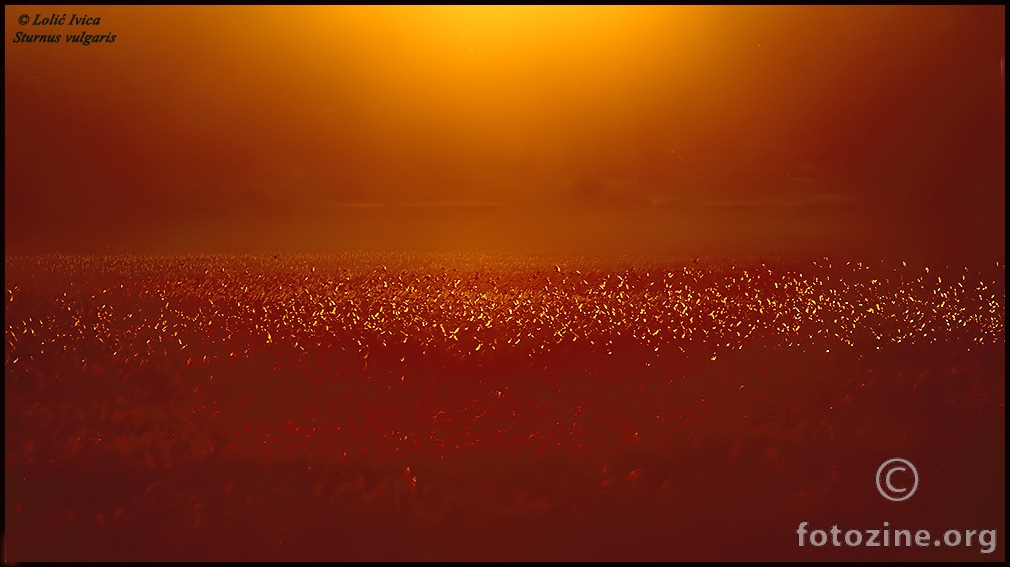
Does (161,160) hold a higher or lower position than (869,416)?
higher

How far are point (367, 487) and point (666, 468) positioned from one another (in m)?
0.44

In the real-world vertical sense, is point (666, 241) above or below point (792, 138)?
below

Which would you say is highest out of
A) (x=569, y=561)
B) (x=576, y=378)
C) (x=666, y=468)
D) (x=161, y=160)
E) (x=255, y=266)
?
(x=161, y=160)

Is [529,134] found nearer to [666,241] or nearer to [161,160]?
[666,241]

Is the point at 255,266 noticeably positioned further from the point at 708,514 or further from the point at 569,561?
the point at 708,514

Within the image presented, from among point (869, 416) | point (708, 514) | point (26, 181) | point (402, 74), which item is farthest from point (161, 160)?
point (869, 416)

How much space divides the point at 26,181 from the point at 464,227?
65 centimetres

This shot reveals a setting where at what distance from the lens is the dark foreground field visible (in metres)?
1.11

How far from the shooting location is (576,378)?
1134 millimetres

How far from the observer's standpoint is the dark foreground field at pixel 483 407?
1.11 metres

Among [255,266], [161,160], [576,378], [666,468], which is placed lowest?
[666,468]

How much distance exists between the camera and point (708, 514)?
44.2 inches

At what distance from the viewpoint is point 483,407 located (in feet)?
3.71

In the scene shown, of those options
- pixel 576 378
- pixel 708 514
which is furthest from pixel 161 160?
pixel 708 514
